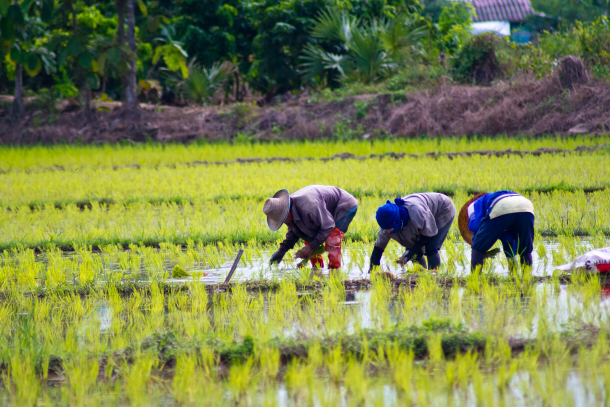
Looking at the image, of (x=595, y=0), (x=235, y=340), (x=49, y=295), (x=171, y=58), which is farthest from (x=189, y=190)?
(x=595, y=0)

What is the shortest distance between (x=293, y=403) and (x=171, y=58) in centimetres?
1374

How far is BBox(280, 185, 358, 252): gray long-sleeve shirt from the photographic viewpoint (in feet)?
13.7

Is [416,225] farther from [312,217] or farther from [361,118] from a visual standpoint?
[361,118]

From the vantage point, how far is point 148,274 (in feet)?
14.5

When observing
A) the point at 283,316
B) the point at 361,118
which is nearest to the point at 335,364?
the point at 283,316

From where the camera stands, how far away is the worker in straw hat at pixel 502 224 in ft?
12.2

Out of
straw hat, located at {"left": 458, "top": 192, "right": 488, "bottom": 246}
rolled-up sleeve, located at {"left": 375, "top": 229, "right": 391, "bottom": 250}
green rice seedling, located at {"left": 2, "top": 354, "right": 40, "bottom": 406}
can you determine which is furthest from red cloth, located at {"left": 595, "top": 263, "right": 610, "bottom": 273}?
green rice seedling, located at {"left": 2, "top": 354, "right": 40, "bottom": 406}

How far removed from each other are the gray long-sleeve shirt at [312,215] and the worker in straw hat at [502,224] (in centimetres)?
94

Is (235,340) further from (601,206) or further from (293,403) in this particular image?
(601,206)

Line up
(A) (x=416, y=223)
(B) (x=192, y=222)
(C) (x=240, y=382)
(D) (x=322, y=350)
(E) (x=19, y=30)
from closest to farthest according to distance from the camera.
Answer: (C) (x=240, y=382) < (D) (x=322, y=350) < (A) (x=416, y=223) < (B) (x=192, y=222) < (E) (x=19, y=30)

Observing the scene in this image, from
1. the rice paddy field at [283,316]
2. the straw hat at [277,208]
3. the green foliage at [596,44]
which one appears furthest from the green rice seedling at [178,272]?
the green foliage at [596,44]

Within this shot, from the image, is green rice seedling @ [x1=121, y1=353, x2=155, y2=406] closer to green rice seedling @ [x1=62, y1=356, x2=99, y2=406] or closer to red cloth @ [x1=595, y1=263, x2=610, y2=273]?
green rice seedling @ [x1=62, y1=356, x2=99, y2=406]

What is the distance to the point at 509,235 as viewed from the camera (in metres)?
3.93

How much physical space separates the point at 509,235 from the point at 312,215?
50.2 inches
